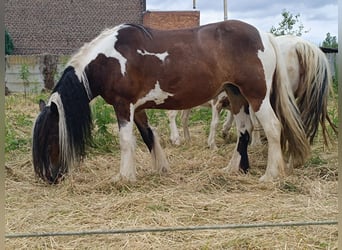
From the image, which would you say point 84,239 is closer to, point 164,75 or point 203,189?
point 203,189

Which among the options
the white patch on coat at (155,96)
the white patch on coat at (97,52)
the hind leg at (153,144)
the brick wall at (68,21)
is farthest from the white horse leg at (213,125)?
the brick wall at (68,21)

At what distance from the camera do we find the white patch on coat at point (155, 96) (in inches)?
178

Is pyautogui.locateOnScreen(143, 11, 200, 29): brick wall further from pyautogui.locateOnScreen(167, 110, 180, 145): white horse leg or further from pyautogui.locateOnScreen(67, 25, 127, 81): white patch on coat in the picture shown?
pyautogui.locateOnScreen(67, 25, 127, 81): white patch on coat

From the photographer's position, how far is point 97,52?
176 inches

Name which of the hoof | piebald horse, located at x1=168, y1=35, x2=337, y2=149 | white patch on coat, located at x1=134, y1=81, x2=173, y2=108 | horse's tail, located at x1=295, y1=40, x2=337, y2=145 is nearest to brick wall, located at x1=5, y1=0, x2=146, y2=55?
piebald horse, located at x1=168, y1=35, x2=337, y2=149

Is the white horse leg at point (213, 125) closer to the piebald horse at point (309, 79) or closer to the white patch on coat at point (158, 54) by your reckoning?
the piebald horse at point (309, 79)

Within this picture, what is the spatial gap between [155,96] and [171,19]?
8502 millimetres

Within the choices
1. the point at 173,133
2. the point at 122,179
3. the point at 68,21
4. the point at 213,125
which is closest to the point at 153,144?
the point at 122,179

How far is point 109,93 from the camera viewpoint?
448cm

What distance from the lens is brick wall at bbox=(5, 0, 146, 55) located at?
587 inches

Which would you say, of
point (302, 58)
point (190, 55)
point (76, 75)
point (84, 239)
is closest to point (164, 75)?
point (190, 55)

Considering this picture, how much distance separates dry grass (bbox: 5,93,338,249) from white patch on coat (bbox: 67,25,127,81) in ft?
3.24

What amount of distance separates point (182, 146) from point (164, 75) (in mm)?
2118

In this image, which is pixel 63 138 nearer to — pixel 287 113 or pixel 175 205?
pixel 175 205
